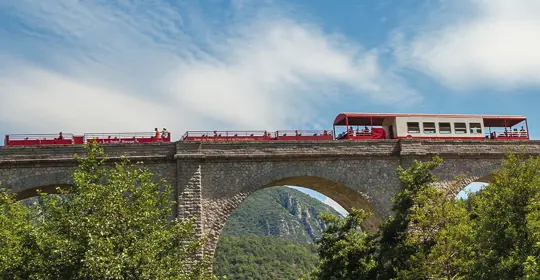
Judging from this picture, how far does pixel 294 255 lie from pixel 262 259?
591 inches

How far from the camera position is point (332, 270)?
2198 cm

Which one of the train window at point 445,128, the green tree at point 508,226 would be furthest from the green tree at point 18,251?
the train window at point 445,128

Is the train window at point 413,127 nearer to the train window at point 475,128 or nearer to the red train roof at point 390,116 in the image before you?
the red train roof at point 390,116

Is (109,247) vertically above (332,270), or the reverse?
(109,247)

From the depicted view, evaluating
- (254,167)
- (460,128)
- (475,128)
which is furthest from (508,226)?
(475,128)

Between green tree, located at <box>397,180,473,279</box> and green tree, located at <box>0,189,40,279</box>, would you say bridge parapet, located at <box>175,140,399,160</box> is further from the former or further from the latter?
green tree, located at <box>0,189,40,279</box>

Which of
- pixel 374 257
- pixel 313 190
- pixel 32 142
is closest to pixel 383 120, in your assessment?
pixel 313 190

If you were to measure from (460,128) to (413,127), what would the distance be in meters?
3.41

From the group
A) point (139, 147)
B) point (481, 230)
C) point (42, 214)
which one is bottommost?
point (481, 230)

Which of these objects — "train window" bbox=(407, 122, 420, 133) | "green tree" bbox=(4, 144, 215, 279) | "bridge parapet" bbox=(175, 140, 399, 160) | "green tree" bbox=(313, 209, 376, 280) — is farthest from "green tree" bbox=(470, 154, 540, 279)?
"train window" bbox=(407, 122, 420, 133)

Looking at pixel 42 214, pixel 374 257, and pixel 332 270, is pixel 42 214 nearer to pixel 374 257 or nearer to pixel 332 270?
pixel 332 270

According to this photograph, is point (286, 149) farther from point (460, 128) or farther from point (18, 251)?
point (18, 251)

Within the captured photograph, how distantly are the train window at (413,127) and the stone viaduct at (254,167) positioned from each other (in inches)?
69.6

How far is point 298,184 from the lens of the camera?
3125 cm
